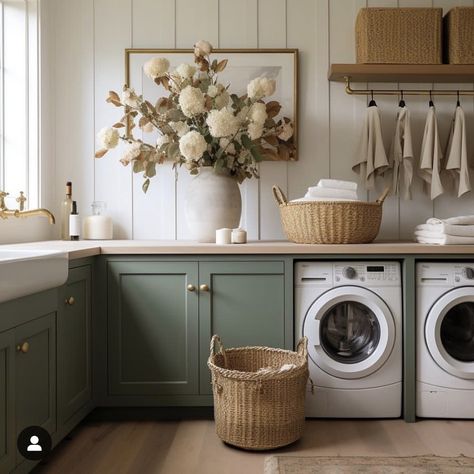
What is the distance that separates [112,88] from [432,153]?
1835mm

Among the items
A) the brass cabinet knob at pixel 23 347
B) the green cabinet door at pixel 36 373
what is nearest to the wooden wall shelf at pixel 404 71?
the green cabinet door at pixel 36 373

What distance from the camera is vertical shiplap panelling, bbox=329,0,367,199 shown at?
3100 mm

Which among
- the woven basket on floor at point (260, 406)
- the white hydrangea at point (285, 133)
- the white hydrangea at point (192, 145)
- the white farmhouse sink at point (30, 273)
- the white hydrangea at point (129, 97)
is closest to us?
the white farmhouse sink at point (30, 273)

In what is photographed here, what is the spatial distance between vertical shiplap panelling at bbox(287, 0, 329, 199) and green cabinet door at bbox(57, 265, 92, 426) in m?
1.33

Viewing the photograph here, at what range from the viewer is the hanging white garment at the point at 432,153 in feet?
9.70

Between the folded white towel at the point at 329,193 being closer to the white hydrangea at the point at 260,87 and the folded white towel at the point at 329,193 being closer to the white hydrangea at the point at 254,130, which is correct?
the white hydrangea at the point at 254,130

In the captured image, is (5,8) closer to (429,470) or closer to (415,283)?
(415,283)

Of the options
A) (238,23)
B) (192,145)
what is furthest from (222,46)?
(192,145)

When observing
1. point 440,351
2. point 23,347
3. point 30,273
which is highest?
point 30,273

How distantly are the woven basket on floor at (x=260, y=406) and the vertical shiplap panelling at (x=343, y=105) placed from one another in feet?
4.27

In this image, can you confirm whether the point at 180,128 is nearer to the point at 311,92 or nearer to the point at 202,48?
the point at 202,48

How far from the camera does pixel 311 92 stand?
3113 millimetres

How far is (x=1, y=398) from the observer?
1.63 metres

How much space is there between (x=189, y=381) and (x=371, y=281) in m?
0.95
